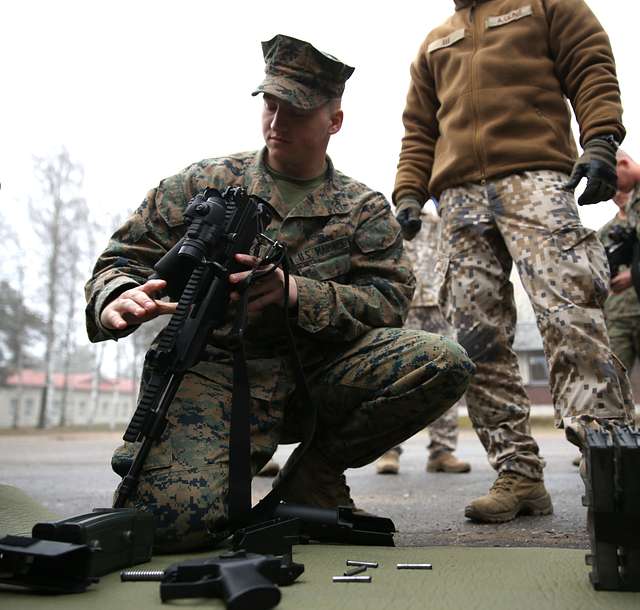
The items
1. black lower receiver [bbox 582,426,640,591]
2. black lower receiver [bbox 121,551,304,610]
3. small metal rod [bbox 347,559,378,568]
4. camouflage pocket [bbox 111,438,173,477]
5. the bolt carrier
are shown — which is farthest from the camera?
camouflage pocket [bbox 111,438,173,477]

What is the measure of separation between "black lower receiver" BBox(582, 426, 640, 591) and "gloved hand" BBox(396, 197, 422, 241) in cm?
191

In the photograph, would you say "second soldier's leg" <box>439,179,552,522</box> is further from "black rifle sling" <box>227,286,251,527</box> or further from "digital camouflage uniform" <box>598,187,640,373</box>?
"digital camouflage uniform" <box>598,187,640,373</box>

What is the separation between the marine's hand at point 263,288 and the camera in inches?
91.8

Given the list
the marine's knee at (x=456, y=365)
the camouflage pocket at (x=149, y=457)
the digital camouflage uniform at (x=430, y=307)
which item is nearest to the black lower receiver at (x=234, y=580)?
the camouflage pocket at (x=149, y=457)

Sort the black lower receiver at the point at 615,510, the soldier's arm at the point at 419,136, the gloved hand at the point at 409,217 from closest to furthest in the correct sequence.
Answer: the black lower receiver at the point at 615,510 → the gloved hand at the point at 409,217 → the soldier's arm at the point at 419,136

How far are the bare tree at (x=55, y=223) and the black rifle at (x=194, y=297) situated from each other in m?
28.9

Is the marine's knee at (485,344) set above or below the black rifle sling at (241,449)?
above

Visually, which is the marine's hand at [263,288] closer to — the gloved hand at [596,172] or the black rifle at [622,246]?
the gloved hand at [596,172]

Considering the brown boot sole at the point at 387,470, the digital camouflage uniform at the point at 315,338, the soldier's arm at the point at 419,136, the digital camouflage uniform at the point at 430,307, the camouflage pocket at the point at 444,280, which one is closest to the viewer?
the digital camouflage uniform at the point at 315,338

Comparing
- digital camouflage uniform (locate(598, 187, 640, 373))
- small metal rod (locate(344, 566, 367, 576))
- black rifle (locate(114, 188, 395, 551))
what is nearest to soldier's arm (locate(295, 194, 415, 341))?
black rifle (locate(114, 188, 395, 551))

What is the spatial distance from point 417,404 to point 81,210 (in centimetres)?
3030

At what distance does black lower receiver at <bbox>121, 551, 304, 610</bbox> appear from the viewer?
138 centimetres

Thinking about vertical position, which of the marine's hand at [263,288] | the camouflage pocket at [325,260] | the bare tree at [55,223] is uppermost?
the bare tree at [55,223]

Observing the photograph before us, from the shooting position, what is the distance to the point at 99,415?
2451 inches
